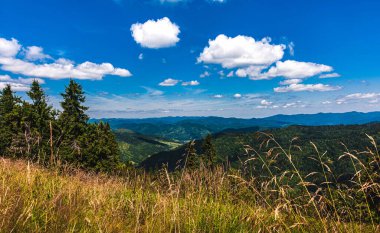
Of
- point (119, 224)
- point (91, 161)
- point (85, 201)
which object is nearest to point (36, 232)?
point (119, 224)

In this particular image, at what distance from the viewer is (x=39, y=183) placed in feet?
17.0

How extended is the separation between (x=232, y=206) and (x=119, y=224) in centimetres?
183

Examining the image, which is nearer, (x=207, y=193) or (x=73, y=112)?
(x=207, y=193)

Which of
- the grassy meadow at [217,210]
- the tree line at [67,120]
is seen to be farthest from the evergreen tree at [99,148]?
the grassy meadow at [217,210]

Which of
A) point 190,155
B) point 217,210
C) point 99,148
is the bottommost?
point 99,148

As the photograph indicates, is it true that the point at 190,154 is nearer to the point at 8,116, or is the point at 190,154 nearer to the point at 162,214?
the point at 162,214

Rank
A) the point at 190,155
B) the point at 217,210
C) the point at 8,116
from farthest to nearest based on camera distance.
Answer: the point at 8,116 → the point at 190,155 → the point at 217,210

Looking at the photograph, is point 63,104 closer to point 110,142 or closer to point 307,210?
point 110,142

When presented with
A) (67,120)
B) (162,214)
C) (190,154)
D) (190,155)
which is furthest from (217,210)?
(67,120)

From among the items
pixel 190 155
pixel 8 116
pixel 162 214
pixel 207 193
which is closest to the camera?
pixel 162 214

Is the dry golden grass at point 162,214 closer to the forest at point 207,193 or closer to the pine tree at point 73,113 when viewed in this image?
the forest at point 207,193

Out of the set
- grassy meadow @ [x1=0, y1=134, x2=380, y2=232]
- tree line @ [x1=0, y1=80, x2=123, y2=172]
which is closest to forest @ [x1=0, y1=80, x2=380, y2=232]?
grassy meadow @ [x1=0, y1=134, x2=380, y2=232]

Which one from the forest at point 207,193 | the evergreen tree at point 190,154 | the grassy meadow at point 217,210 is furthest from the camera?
the evergreen tree at point 190,154

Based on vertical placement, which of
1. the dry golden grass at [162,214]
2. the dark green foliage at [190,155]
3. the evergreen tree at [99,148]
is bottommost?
the evergreen tree at [99,148]
